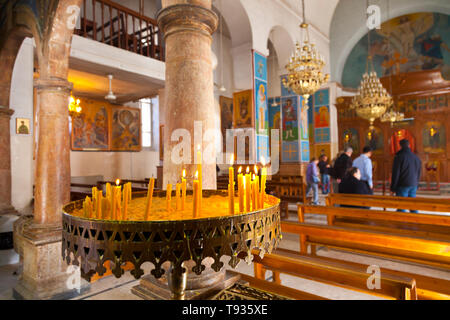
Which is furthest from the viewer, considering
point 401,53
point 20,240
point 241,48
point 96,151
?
point 401,53

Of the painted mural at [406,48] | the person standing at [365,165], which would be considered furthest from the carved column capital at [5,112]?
the painted mural at [406,48]

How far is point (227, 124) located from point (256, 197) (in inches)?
464

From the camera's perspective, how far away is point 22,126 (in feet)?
17.4

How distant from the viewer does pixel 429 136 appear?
1338cm

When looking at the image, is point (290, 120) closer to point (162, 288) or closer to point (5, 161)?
point (5, 161)

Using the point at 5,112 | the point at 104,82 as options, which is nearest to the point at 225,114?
the point at 104,82

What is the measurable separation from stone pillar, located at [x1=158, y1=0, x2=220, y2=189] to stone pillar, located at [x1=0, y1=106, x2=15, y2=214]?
3904 mm

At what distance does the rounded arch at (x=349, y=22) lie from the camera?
13.4 metres

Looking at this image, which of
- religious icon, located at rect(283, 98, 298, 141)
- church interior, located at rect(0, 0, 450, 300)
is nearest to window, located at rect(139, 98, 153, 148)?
church interior, located at rect(0, 0, 450, 300)

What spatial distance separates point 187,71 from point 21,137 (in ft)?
15.5

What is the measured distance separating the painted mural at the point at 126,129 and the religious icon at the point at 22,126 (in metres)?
6.90

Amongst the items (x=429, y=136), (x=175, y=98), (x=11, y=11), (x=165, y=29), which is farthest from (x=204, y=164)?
(x=429, y=136)

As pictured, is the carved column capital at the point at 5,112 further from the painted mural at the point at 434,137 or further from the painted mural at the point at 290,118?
the painted mural at the point at 434,137

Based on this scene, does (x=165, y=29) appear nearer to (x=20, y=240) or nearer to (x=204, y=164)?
(x=204, y=164)
